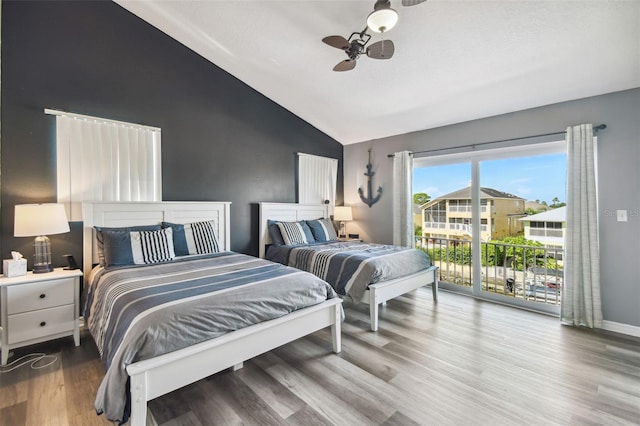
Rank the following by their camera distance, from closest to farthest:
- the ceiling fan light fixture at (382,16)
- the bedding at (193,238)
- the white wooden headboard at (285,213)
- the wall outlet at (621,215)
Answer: the ceiling fan light fixture at (382,16)
the wall outlet at (621,215)
the bedding at (193,238)
the white wooden headboard at (285,213)

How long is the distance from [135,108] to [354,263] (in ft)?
10.2

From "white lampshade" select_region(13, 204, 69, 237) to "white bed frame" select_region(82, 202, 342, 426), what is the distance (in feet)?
1.44

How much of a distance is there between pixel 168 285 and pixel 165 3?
3.04 meters

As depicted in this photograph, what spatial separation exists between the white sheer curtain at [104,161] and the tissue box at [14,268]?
0.57 meters

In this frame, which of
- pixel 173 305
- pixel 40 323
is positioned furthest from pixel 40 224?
pixel 173 305

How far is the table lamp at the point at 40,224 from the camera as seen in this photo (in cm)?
239

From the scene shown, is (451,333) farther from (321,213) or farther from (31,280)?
(31,280)

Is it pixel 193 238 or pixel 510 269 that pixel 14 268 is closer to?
pixel 193 238

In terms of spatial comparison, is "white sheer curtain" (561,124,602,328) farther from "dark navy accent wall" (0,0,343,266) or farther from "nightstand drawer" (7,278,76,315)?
"nightstand drawer" (7,278,76,315)

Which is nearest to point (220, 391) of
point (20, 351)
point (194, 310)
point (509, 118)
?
point (194, 310)

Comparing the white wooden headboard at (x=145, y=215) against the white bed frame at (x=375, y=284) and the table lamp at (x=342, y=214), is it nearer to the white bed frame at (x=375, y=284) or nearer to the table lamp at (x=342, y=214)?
the white bed frame at (x=375, y=284)

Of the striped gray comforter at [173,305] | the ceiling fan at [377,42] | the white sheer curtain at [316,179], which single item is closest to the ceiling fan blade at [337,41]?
the ceiling fan at [377,42]

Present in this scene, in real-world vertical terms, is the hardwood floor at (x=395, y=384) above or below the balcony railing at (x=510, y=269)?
below

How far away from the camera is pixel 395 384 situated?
6.75 ft
